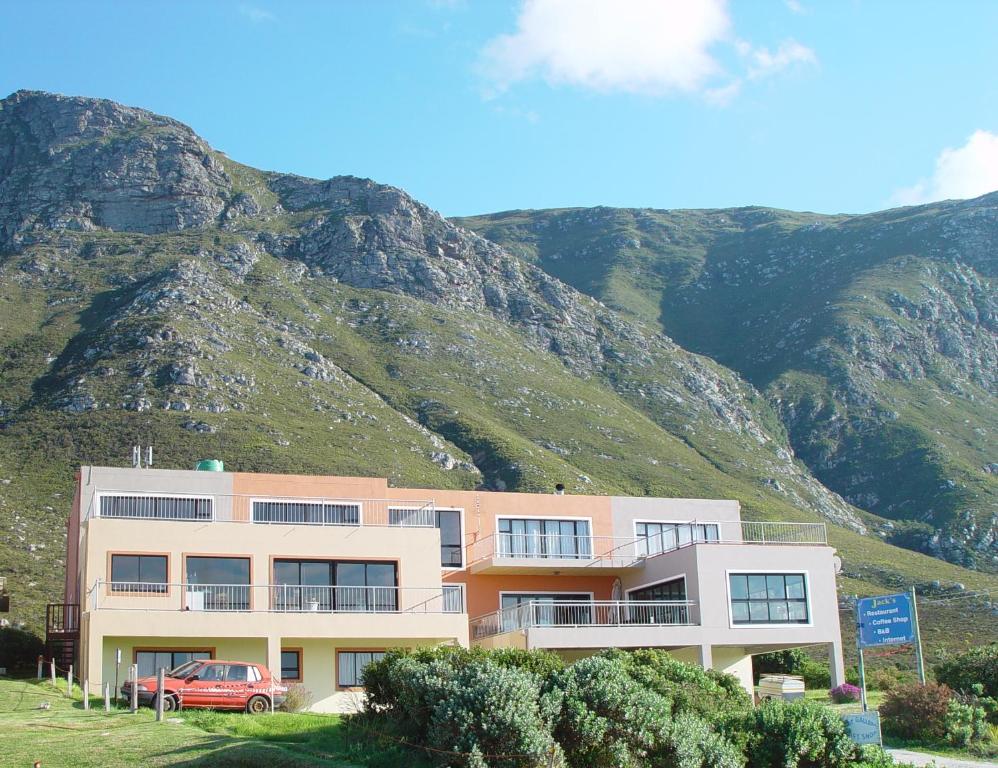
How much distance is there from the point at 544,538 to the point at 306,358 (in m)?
62.8

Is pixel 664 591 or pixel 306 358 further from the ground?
pixel 306 358

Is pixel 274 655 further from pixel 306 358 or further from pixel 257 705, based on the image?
pixel 306 358

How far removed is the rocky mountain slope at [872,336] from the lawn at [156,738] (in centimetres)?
8662

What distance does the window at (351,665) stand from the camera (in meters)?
31.6

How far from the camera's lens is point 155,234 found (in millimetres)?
127312

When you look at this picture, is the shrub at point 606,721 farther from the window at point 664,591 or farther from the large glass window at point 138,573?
the window at point 664,591

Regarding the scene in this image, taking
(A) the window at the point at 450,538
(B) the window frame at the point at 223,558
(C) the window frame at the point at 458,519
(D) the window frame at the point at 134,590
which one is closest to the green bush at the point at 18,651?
(D) the window frame at the point at 134,590

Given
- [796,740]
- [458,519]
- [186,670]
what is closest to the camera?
[796,740]

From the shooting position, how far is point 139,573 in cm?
3069

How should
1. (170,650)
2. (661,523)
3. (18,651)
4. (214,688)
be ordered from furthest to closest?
(661,523), (18,651), (170,650), (214,688)

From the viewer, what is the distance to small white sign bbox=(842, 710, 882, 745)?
2052 cm

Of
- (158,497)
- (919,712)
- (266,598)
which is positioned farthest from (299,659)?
(919,712)

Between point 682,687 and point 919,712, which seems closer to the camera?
point 682,687

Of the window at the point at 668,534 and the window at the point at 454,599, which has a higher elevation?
the window at the point at 668,534
